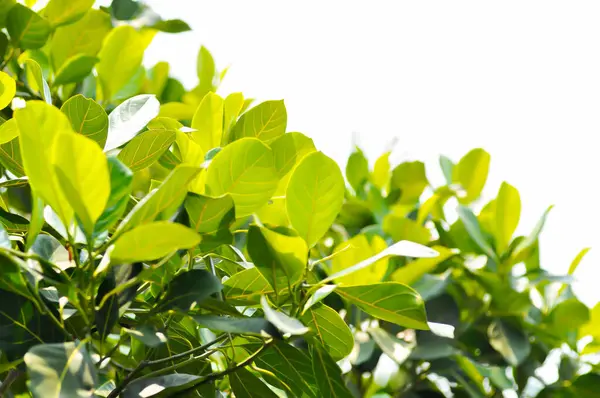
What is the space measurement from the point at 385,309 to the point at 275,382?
0.21 metres

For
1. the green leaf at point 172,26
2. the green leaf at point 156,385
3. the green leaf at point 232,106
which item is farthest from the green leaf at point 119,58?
the green leaf at point 156,385

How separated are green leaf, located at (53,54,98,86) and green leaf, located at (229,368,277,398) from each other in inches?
26.1

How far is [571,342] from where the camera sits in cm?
178

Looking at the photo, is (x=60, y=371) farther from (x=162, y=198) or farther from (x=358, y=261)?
(x=358, y=261)

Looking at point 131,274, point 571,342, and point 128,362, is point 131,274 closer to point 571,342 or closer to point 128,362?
point 128,362

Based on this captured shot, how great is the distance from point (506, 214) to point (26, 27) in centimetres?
111

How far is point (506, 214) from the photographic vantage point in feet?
5.17

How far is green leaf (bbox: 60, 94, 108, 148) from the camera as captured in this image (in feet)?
2.39

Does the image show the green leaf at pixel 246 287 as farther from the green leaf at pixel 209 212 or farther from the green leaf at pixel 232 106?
the green leaf at pixel 232 106

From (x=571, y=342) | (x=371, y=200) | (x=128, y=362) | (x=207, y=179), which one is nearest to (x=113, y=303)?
(x=207, y=179)

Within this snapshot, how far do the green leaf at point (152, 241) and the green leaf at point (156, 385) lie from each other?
16 cm

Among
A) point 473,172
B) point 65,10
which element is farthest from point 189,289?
point 473,172

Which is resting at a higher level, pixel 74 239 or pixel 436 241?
pixel 74 239

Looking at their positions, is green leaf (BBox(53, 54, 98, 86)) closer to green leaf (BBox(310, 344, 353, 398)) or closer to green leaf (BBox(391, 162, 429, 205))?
green leaf (BBox(310, 344, 353, 398))
